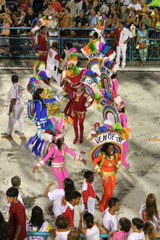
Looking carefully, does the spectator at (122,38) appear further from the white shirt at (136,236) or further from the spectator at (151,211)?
the white shirt at (136,236)

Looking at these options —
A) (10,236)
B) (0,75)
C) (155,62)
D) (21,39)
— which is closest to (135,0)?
(155,62)

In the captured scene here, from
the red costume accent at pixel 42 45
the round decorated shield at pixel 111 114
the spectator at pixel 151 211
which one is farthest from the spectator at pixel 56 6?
the spectator at pixel 151 211

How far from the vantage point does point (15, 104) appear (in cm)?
1106

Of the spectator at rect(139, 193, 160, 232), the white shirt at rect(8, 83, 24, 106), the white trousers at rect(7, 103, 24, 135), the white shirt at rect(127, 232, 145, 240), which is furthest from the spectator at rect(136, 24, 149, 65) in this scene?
the white shirt at rect(127, 232, 145, 240)

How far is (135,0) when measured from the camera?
17.2 meters

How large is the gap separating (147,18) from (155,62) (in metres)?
1.73

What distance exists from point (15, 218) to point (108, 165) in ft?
7.71

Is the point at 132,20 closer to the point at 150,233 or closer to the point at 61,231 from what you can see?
the point at 150,233

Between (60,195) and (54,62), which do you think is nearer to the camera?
(60,195)

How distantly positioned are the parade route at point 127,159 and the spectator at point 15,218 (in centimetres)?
180

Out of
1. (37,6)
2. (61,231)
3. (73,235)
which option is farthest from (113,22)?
(73,235)

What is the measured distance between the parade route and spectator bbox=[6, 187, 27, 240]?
70.9 inches

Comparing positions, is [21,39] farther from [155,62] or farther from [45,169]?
[45,169]

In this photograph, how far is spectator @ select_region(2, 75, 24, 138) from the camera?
1080cm
